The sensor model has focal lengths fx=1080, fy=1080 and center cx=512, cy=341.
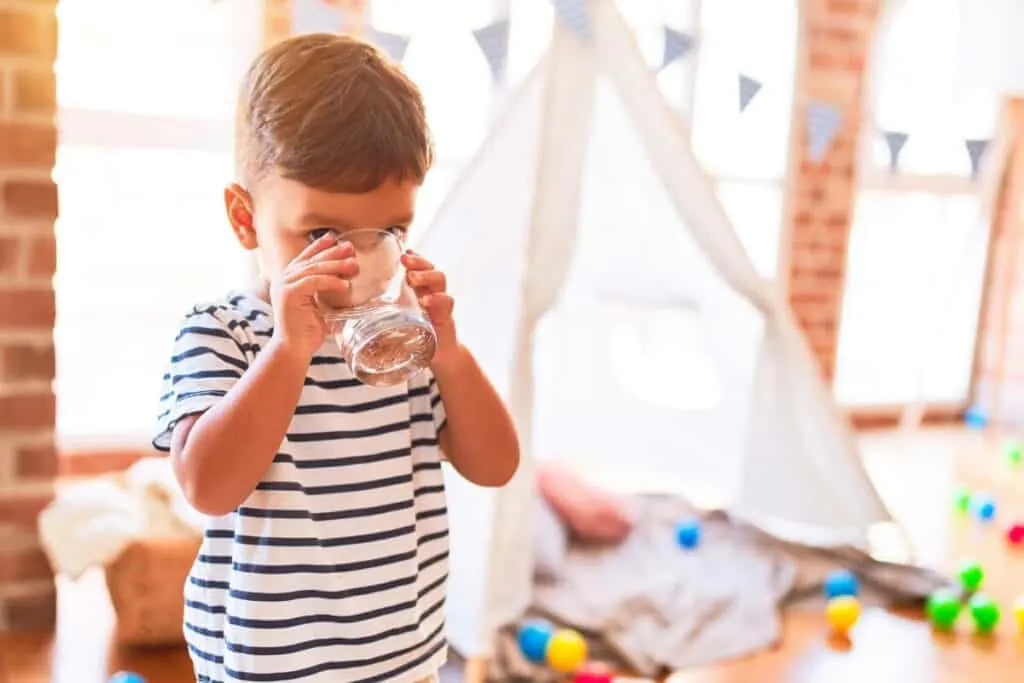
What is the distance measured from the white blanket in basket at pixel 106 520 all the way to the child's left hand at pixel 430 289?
1033 millimetres

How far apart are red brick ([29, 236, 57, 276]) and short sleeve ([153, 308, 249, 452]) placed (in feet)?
3.35

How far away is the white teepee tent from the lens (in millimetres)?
1965

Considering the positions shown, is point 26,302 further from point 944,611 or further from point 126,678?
point 944,611

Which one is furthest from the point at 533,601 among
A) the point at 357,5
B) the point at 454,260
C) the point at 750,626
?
the point at 357,5

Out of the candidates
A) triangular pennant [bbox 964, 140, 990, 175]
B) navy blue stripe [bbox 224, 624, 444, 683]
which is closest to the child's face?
navy blue stripe [bbox 224, 624, 444, 683]

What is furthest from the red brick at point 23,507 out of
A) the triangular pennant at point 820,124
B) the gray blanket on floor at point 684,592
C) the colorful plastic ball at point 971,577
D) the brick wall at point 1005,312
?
the brick wall at point 1005,312

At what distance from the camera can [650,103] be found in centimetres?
211

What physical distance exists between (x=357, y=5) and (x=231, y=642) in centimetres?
227

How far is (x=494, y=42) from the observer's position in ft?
6.31

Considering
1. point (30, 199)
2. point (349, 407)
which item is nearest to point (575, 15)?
point (30, 199)

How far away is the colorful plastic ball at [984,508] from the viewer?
9.80 ft

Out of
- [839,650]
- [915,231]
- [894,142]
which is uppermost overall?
[894,142]

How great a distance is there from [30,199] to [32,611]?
73 cm

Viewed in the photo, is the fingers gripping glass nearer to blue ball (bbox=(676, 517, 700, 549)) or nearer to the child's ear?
the child's ear
